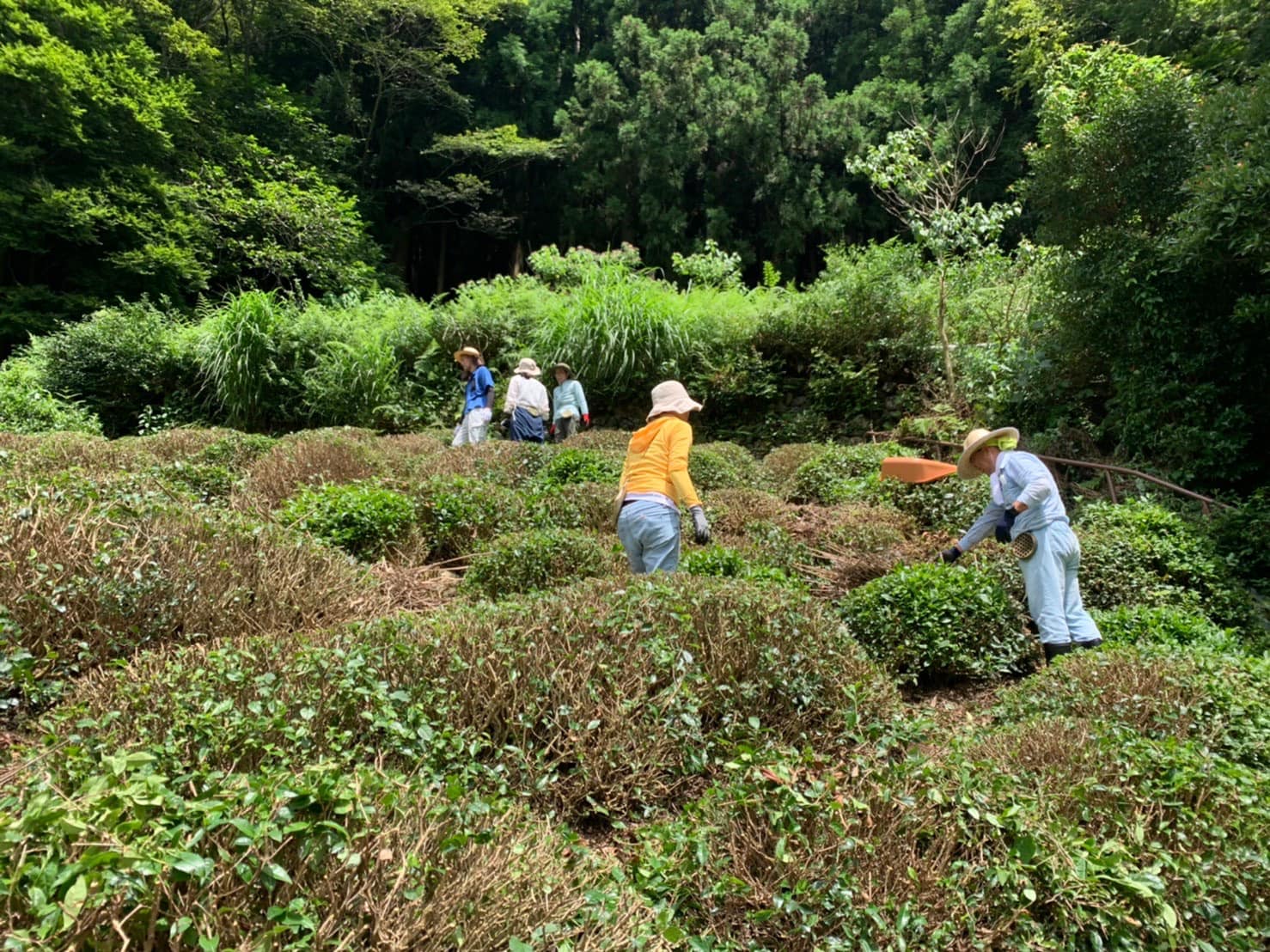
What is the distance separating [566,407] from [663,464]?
5347mm

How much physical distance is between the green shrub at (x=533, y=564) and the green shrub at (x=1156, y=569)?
3130 mm

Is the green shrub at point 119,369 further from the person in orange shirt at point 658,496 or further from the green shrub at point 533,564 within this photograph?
the person in orange shirt at point 658,496

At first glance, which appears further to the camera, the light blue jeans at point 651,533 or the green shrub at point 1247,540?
the green shrub at point 1247,540

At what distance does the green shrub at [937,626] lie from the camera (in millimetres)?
4020

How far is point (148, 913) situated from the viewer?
4.21ft

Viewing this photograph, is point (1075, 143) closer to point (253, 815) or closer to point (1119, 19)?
point (253, 815)

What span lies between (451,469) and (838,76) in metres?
25.4

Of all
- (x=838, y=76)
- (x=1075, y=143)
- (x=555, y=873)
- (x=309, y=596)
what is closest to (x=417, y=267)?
(x=838, y=76)

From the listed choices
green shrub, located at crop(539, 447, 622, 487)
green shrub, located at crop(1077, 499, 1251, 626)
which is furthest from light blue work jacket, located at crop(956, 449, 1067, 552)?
green shrub, located at crop(539, 447, 622, 487)

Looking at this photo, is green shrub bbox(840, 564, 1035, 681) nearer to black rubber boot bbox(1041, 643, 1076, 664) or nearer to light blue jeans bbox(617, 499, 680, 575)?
black rubber boot bbox(1041, 643, 1076, 664)

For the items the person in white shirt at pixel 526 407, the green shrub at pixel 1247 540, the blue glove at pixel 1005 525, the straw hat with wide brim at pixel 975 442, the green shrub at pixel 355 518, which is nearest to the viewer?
the blue glove at pixel 1005 525

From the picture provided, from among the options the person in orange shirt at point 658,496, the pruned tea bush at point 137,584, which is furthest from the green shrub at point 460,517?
the pruned tea bush at point 137,584

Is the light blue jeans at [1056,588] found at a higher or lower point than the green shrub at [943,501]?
higher

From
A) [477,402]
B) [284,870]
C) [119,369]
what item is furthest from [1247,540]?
[119,369]
